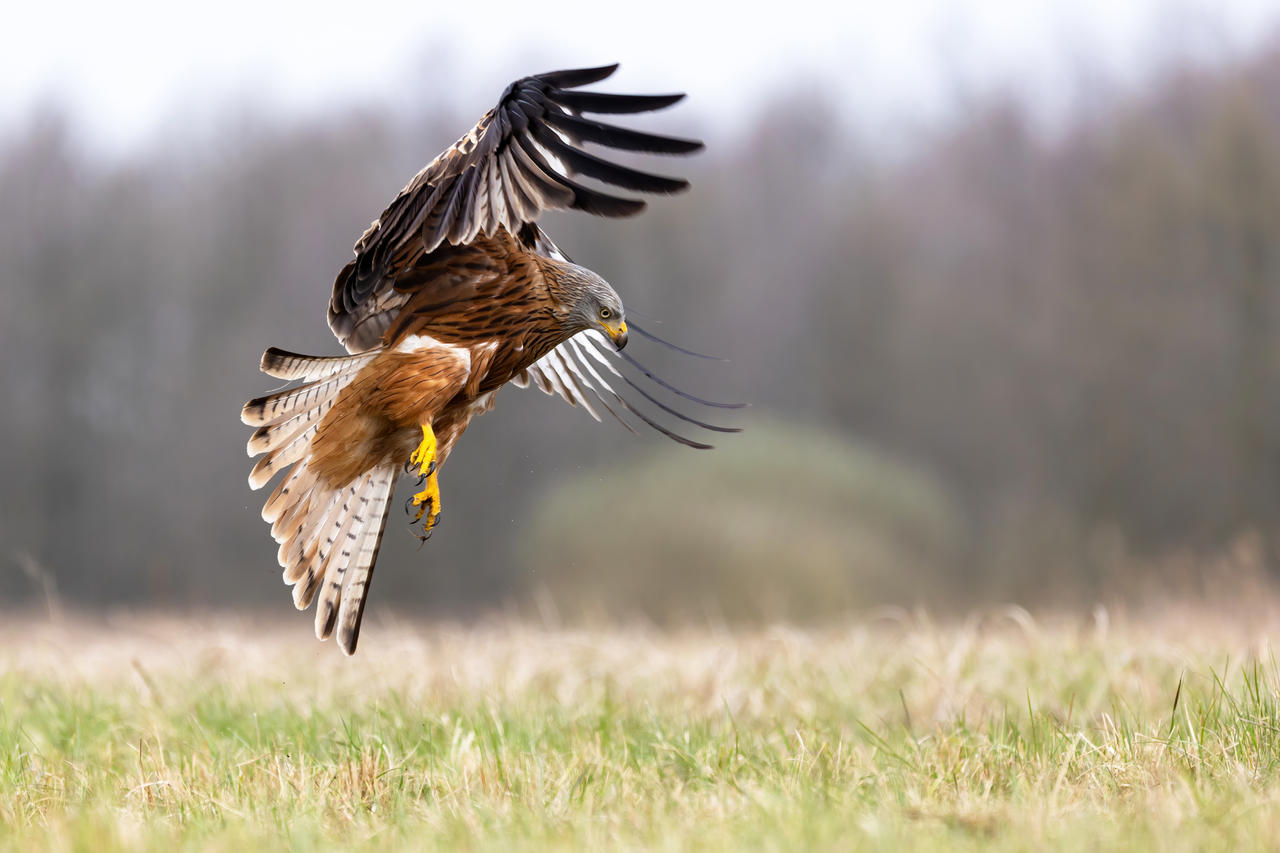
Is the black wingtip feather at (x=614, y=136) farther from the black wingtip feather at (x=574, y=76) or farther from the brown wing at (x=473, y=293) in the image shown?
the brown wing at (x=473, y=293)

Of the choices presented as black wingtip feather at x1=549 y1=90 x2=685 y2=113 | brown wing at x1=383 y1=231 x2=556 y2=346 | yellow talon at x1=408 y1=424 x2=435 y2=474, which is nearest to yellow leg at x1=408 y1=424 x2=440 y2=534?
yellow talon at x1=408 y1=424 x2=435 y2=474

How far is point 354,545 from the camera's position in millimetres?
4125

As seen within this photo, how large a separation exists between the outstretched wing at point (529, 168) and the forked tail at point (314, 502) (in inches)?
24.7

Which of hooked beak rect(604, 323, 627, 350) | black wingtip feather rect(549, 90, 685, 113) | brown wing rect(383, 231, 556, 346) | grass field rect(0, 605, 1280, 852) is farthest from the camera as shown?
hooked beak rect(604, 323, 627, 350)

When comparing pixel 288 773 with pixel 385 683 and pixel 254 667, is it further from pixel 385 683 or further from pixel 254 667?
pixel 254 667

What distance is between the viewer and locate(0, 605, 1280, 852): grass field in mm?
2670

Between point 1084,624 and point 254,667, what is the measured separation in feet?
14.3

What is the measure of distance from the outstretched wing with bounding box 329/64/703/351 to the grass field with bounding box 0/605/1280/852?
5.13 ft

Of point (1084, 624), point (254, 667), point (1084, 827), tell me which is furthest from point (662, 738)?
point (1084, 624)

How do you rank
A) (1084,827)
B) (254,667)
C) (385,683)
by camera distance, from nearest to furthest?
(1084,827), (385,683), (254,667)

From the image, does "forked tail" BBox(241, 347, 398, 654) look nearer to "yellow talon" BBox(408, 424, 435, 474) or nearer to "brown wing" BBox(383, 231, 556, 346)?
"brown wing" BBox(383, 231, 556, 346)

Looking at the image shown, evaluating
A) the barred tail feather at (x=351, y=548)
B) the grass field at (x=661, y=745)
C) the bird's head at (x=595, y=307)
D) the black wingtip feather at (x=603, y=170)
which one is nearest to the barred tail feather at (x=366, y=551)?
the barred tail feather at (x=351, y=548)

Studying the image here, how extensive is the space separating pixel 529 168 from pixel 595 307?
0.54 m

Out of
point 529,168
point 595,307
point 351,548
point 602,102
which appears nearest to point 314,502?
point 351,548
